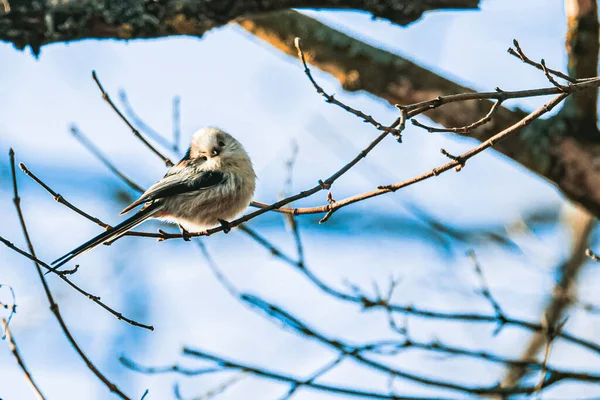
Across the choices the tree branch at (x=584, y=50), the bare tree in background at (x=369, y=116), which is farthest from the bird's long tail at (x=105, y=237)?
the tree branch at (x=584, y=50)

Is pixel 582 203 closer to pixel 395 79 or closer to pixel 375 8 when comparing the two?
pixel 395 79

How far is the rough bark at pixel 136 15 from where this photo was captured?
291 cm

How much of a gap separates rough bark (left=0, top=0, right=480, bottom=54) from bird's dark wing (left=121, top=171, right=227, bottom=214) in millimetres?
657

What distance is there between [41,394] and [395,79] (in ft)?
7.75

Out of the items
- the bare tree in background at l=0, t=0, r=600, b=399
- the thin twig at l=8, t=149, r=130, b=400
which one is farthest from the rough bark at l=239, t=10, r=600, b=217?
the thin twig at l=8, t=149, r=130, b=400

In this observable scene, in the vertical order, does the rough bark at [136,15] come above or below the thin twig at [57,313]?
above

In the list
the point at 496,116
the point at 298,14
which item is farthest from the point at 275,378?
the point at 298,14

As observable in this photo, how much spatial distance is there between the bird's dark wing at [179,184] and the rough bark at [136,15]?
2.15ft

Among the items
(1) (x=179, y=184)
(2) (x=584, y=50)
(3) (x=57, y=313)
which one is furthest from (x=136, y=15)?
(2) (x=584, y=50)

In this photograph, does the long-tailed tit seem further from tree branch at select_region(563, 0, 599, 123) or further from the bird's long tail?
tree branch at select_region(563, 0, 599, 123)

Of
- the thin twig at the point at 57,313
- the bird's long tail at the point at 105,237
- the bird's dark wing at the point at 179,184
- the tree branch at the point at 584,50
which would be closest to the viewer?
the thin twig at the point at 57,313

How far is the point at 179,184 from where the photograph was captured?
3.29m

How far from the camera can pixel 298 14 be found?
3773mm

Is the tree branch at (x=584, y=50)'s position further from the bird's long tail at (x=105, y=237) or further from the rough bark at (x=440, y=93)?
the bird's long tail at (x=105, y=237)
